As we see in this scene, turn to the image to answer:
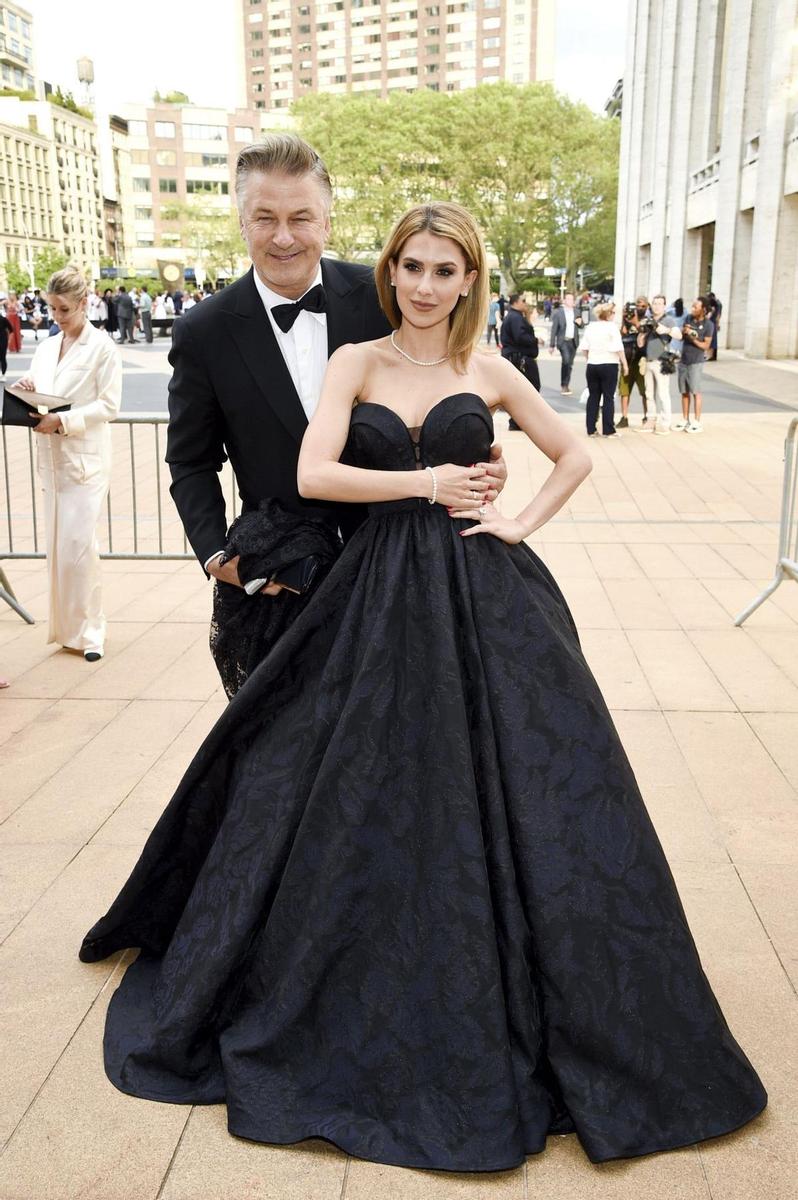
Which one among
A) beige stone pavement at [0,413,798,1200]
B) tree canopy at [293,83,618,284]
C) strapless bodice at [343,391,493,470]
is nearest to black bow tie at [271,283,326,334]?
strapless bodice at [343,391,493,470]

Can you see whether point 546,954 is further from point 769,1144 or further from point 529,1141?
point 769,1144

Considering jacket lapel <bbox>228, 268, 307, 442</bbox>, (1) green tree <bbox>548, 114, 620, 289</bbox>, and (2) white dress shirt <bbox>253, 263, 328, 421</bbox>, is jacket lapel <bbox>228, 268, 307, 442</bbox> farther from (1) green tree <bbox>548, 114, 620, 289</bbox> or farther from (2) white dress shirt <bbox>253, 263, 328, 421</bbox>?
(1) green tree <bbox>548, 114, 620, 289</bbox>

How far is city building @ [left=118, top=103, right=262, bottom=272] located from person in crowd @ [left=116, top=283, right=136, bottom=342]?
84.1 m

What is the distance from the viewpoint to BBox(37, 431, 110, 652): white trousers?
20.1ft

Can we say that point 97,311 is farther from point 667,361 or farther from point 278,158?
point 278,158

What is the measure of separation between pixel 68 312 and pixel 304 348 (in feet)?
10.9

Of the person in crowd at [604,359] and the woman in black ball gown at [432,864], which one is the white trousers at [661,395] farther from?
the woman in black ball gown at [432,864]

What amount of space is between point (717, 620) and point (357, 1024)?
186 inches

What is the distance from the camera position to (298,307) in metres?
2.92

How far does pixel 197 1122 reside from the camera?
250 centimetres

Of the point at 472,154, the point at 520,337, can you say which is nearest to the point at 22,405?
the point at 520,337

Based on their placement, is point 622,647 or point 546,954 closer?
point 546,954

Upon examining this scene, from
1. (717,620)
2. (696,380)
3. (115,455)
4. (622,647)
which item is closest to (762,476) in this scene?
(696,380)

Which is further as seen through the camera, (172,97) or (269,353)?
(172,97)
